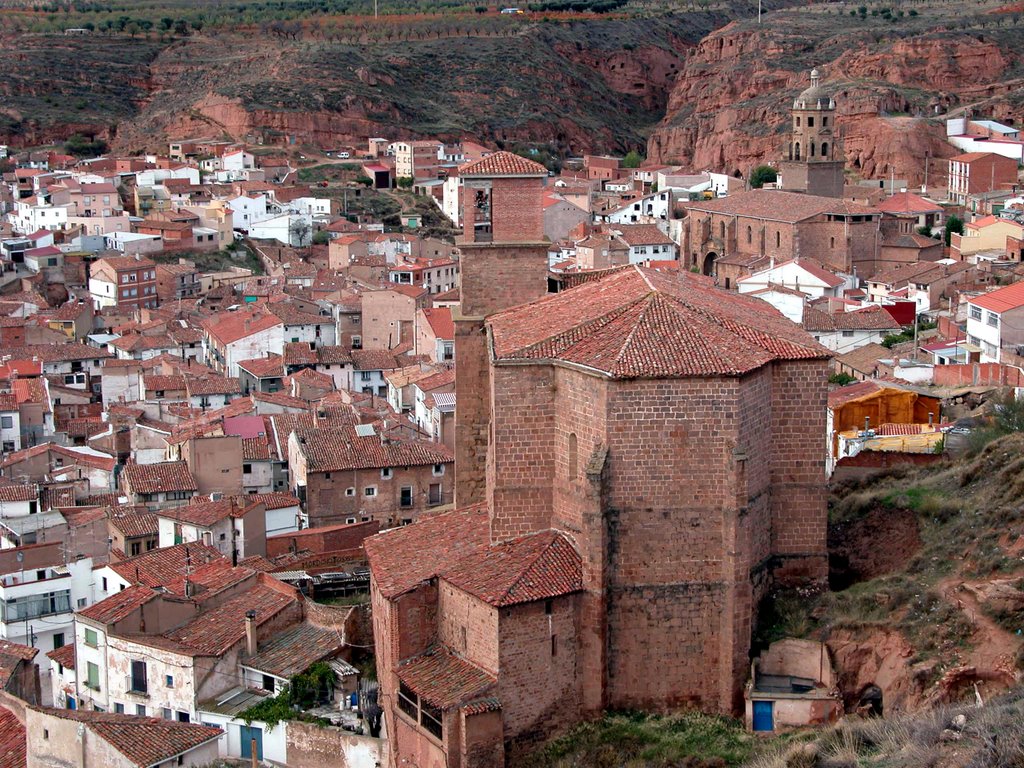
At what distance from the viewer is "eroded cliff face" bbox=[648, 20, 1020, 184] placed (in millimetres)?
83312

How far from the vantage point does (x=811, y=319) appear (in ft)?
148

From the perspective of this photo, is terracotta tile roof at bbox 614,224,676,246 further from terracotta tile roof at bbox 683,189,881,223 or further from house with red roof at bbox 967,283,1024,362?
house with red roof at bbox 967,283,1024,362

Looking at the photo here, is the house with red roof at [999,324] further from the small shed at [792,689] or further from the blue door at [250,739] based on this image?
the blue door at [250,739]

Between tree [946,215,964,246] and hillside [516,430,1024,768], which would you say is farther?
tree [946,215,964,246]

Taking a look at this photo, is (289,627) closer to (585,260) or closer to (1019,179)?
(585,260)

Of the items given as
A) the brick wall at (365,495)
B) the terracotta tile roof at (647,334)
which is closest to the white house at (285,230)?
the brick wall at (365,495)

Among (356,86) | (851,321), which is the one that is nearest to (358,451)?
(851,321)

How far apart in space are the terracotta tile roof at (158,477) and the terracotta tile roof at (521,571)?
13962 millimetres

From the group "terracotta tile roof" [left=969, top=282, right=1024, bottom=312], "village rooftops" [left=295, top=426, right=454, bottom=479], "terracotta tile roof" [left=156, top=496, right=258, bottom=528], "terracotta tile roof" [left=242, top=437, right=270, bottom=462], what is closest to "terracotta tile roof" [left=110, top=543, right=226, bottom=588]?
"terracotta tile roof" [left=156, top=496, right=258, bottom=528]

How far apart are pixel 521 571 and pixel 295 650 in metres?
4.56

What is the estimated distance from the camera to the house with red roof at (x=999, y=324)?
3544cm

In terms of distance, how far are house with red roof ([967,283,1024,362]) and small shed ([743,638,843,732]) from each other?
56.9 feet

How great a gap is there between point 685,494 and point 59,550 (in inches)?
542

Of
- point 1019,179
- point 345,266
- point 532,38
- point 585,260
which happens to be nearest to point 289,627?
point 585,260
